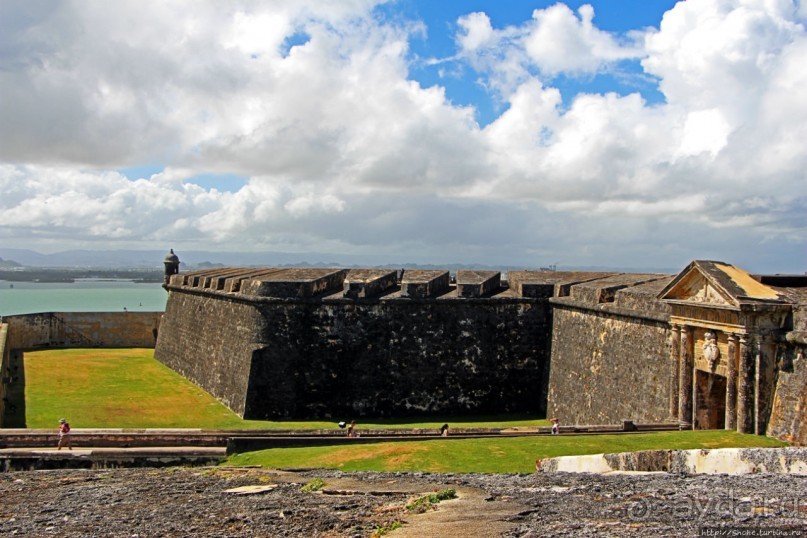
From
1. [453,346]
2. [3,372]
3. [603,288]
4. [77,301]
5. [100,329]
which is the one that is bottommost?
[77,301]

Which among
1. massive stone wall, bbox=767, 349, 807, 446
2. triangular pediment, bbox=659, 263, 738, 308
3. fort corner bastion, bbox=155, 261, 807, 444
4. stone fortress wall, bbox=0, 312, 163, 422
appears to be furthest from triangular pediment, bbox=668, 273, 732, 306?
stone fortress wall, bbox=0, 312, 163, 422

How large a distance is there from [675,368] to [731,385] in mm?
1580

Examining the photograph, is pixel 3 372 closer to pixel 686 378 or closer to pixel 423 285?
pixel 423 285

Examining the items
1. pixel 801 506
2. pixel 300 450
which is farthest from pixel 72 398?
pixel 801 506

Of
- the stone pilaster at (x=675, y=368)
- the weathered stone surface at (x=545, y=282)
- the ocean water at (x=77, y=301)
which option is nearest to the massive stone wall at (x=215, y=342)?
the weathered stone surface at (x=545, y=282)

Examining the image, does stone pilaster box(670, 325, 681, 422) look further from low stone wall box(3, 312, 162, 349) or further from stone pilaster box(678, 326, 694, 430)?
low stone wall box(3, 312, 162, 349)

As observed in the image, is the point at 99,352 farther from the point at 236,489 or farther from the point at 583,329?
the point at 236,489

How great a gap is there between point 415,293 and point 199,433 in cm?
708

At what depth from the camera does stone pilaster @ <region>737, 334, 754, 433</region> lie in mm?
12109

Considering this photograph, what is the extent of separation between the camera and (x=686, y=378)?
44.6ft

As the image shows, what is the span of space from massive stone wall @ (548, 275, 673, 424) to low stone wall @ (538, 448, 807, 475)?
6068 millimetres

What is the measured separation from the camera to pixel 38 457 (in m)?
12.9

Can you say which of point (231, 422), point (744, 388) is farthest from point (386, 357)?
point (744, 388)

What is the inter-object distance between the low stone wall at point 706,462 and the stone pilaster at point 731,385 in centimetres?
457
